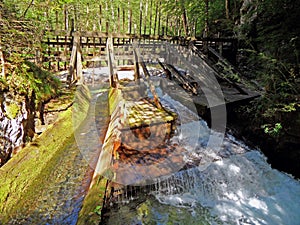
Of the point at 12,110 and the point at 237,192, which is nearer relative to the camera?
the point at 12,110

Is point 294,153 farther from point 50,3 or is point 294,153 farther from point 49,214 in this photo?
point 50,3

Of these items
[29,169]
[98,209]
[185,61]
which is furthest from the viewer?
[185,61]

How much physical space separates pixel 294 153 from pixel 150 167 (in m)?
2.60

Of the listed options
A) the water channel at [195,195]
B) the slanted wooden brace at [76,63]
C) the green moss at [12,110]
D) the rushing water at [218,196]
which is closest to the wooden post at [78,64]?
the slanted wooden brace at [76,63]

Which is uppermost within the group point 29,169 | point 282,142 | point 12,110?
point 12,110

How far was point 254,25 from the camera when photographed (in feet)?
22.6

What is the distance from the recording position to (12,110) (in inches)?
119

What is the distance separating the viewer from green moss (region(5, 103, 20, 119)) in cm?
296

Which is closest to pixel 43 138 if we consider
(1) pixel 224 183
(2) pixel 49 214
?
(2) pixel 49 214

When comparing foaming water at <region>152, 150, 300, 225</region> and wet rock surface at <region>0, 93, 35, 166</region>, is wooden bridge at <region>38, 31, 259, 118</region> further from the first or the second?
wet rock surface at <region>0, 93, 35, 166</region>

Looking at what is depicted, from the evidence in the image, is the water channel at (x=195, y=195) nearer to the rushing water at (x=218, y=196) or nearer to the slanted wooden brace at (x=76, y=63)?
the rushing water at (x=218, y=196)

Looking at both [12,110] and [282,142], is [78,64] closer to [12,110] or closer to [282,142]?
[12,110]

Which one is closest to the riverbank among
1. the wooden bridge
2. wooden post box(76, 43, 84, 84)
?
the wooden bridge

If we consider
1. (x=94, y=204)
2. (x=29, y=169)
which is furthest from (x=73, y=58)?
(x=94, y=204)
